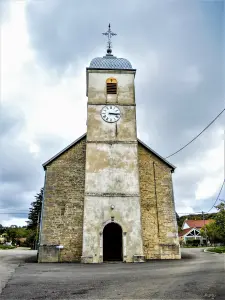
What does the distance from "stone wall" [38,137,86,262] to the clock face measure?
2.49 m

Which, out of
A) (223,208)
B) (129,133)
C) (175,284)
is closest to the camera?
(175,284)

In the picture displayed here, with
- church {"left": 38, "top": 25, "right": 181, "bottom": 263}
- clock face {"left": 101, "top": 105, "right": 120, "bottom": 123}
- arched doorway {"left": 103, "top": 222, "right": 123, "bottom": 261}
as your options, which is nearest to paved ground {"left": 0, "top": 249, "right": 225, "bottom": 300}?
church {"left": 38, "top": 25, "right": 181, "bottom": 263}

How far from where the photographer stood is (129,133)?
1945 cm

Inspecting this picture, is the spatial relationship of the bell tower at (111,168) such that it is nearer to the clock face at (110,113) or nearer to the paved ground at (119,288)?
the clock face at (110,113)

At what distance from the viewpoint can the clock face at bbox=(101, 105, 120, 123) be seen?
19844 mm

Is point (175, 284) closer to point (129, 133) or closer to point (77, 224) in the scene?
point (77, 224)

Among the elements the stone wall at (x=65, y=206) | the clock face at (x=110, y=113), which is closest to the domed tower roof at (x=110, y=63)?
the clock face at (x=110, y=113)

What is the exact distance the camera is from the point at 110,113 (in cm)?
2000

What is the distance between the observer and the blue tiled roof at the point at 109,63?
21513 mm

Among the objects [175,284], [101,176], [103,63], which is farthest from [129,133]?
[175,284]

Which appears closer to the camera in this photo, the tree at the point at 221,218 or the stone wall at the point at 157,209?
the stone wall at the point at 157,209

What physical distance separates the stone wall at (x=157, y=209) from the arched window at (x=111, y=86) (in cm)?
453

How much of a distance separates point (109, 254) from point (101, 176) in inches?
227

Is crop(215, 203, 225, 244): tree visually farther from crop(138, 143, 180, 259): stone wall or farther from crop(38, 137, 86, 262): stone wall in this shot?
crop(38, 137, 86, 262): stone wall
